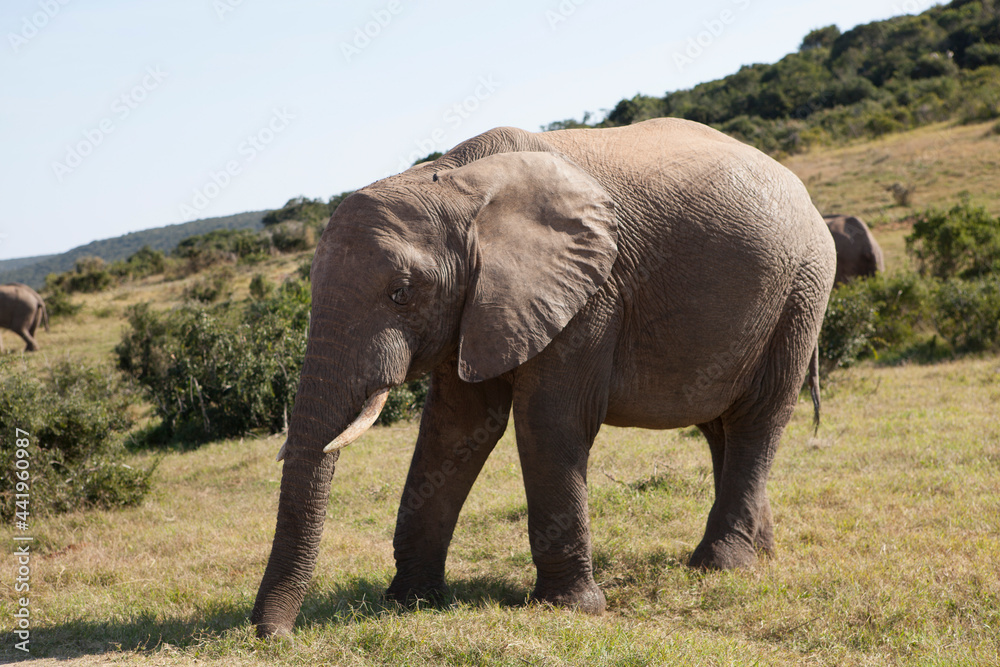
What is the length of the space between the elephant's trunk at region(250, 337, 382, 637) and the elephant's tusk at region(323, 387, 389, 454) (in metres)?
0.06

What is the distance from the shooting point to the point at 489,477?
28.0 ft

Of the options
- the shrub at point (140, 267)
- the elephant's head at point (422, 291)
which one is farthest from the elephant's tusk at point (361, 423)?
the shrub at point (140, 267)

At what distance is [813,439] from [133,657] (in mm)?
6847

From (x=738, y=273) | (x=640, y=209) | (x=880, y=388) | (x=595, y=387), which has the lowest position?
(x=880, y=388)

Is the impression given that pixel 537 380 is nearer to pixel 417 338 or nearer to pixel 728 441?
pixel 417 338

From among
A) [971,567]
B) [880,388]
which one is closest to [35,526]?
[971,567]

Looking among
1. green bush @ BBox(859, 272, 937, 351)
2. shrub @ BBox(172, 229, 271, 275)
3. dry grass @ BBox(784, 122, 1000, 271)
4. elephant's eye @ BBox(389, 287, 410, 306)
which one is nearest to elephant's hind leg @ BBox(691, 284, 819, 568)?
elephant's eye @ BBox(389, 287, 410, 306)

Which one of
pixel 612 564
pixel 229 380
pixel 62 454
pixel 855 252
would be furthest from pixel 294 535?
pixel 855 252

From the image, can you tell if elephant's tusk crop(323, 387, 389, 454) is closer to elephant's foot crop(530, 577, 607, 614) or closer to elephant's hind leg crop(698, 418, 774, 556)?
elephant's foot crop(530, 577, 607, 614)

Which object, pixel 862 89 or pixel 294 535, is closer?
pixel 294 535

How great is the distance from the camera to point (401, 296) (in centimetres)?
418

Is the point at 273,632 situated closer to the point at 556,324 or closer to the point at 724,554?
the point at 556,324

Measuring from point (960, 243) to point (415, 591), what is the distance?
14.7 metres

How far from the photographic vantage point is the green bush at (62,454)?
7.66 meters
